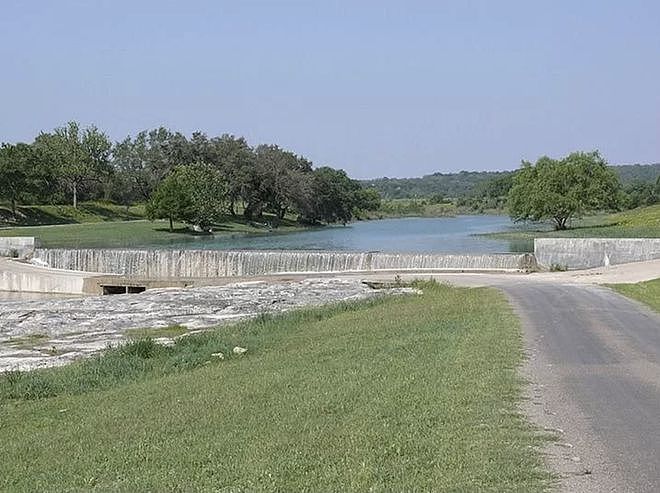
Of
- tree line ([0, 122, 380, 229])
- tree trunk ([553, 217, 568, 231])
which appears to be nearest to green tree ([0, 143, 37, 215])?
tree line ([0, 122, 380, 229])

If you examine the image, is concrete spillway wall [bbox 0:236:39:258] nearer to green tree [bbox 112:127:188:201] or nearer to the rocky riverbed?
the rocky riverbed

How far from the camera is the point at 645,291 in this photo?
3008cm

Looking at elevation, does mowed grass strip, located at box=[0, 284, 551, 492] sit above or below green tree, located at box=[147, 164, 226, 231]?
below

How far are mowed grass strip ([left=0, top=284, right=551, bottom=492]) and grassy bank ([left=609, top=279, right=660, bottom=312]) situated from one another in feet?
31.9

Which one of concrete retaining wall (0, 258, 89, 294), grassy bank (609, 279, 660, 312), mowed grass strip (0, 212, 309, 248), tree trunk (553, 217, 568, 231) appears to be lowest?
concrete retaining wall (0, 258, 89, 294)

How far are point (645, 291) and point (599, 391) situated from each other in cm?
1977

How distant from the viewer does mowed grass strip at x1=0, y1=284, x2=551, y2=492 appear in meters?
7.88

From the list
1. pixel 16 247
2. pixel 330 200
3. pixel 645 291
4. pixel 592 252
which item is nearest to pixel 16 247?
pixel 16 247

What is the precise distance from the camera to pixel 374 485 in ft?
24.2

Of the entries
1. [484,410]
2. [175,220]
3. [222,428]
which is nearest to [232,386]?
[222,428]

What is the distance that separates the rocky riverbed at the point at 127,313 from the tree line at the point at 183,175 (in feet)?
186

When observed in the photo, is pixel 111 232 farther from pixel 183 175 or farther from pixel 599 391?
pixel 599 391

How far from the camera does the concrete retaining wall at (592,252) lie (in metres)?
50.6

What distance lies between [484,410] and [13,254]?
180 ft
